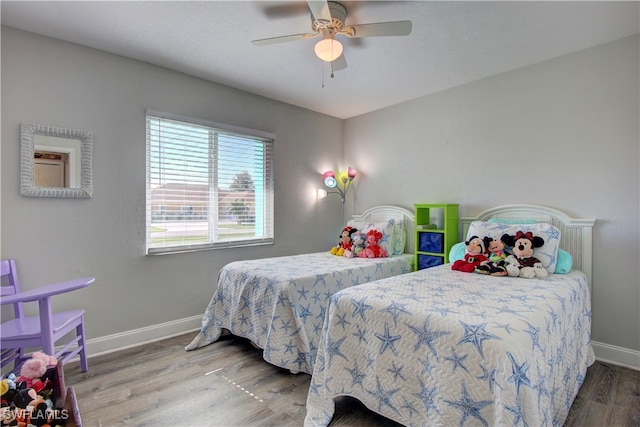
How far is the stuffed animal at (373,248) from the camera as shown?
3.34m

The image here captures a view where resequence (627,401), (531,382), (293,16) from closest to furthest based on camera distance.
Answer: (531,382) < (627,401) < (293,16)

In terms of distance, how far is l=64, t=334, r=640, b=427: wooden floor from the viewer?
185 cm

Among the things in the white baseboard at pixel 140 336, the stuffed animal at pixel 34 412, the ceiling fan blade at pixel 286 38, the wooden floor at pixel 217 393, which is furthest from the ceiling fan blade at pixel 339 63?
the white baseboard at pixel 140 336

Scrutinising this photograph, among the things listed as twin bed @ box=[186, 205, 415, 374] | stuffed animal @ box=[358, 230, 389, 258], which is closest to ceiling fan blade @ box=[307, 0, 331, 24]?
twin bed @ box=[186, 205, 415, 374]

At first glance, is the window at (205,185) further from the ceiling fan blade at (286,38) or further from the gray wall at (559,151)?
the gray wall at (559,151)

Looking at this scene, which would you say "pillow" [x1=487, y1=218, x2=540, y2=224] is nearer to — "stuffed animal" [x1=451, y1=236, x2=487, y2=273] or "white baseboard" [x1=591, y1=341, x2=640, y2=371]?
"stuffed animal" [x1=451, y1=236, x2=487, y2=273]

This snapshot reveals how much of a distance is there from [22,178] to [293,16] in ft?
7.27

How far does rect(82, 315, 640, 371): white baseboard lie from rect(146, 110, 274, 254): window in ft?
2.31

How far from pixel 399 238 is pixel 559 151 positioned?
5.45 feet

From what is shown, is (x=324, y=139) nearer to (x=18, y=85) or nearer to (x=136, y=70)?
(x=136, y=70)

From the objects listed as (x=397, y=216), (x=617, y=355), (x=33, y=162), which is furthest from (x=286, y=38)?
(x=617, y=355)

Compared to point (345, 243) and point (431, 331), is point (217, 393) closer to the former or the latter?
point (431, 331)

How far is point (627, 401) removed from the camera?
201 cm

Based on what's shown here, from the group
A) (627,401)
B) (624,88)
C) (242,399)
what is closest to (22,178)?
(242,399)
